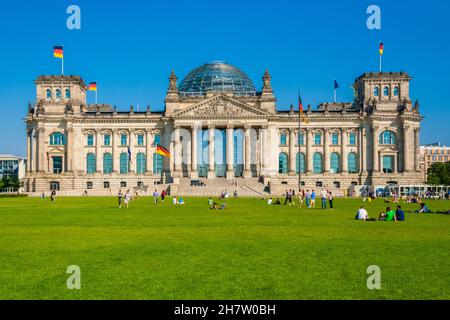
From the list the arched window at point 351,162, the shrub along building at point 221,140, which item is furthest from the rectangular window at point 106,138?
the arched window at point 351,162

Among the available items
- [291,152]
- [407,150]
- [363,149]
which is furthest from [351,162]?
[291,152]

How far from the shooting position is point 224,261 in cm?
1906

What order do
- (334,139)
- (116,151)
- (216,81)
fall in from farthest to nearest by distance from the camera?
(216,81), (116,151), (334,139)

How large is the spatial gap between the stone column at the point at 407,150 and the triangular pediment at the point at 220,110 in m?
31.9

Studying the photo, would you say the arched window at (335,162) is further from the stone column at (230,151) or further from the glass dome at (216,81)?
the glass dome at (216,81)

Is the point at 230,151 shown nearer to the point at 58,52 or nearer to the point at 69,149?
the point at 69,149

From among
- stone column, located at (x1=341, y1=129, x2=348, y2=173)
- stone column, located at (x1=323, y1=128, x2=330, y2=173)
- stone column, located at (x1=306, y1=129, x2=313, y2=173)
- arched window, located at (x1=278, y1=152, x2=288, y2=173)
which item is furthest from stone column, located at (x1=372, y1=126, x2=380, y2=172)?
arched window, located at (x1=278, y1=152, x2=288, y2=173)

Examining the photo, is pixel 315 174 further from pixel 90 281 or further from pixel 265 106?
pixel 90 281

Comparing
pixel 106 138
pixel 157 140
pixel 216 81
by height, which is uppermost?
pixel 216 81

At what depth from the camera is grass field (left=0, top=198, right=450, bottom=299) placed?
47.6ft

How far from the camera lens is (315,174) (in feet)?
386

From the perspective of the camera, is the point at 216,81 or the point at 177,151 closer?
the point at 177,151

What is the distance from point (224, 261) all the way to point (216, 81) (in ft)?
358

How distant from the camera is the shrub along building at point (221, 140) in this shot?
376 ft
